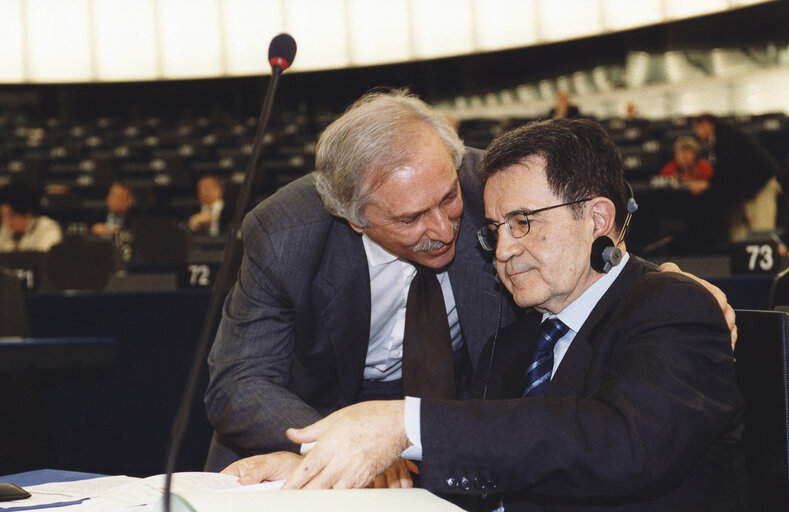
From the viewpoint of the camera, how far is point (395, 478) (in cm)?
159

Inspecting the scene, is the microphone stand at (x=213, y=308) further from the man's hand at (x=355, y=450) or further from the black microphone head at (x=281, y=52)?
the man's hand at (x=355, y=450)

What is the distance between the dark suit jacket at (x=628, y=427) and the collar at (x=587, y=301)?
0.11 m

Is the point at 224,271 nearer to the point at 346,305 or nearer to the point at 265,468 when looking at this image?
the point at 265,468

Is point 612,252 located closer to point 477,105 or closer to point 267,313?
point 267,313

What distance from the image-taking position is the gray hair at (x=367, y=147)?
A: 1801mm

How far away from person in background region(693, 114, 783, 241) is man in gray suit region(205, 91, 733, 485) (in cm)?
459

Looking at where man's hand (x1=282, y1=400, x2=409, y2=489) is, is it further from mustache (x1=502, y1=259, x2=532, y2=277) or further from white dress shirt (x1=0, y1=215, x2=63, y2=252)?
white dress shirt (x1=0, y1=215, x2=63, y2=252)

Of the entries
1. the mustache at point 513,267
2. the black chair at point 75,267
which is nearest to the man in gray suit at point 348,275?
the mustache at point 513,267

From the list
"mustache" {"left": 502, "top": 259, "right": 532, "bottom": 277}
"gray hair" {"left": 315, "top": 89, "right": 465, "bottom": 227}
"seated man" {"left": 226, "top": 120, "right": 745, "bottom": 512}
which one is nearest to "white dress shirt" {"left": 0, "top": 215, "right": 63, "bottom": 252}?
"gray hair" {"left": 315, "top": 89, "right": 465, "bottom": 227}

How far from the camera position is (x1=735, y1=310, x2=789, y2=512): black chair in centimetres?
132

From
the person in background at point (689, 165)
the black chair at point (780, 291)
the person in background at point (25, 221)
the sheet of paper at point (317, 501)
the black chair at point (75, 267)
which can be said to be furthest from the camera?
the person in background at point (689, 165)

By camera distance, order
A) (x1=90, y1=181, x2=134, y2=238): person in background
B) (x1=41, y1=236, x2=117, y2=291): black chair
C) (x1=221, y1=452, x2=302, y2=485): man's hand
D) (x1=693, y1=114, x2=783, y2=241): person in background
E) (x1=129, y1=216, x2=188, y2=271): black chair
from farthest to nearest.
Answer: (x1=90, y1=181, x2=134, y2=238): person in background
(x1=129, y1=216, x2=188, y2=271): black chair
(x1=693, y1=114, x2=783, y2=241): person in background
(x1=41, y1=236, x2=117, y2=291): black chair
(x1=221, y1=452, x2=302, y2=485): man's hand

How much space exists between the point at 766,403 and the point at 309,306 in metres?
0.98

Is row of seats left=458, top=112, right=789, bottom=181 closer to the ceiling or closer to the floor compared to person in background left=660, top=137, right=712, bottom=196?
closer to the ceiling
